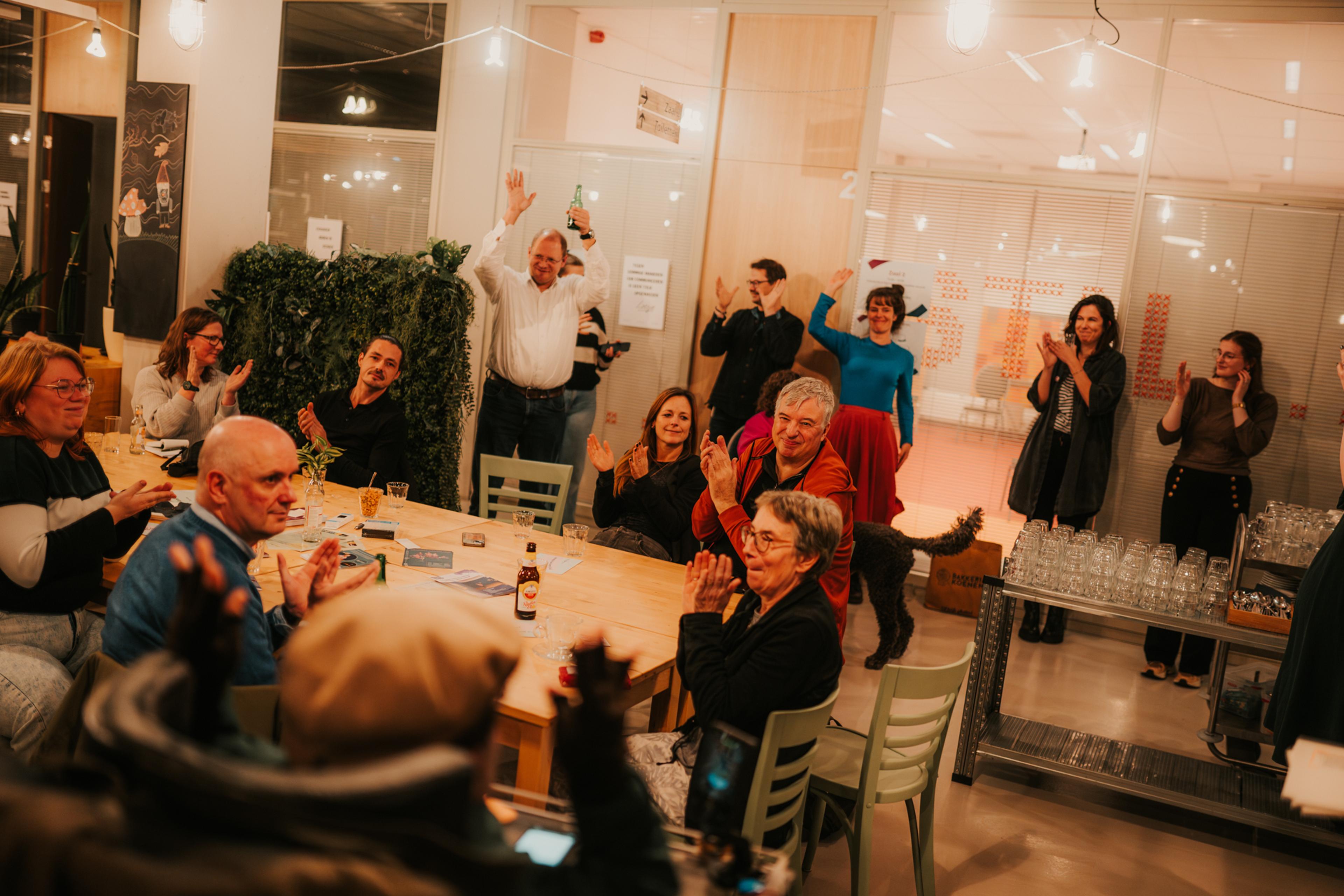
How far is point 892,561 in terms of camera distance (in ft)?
15.3

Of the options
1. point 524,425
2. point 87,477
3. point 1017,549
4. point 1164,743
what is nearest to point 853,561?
point 1017,549

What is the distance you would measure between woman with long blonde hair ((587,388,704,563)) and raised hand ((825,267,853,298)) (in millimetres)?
2042

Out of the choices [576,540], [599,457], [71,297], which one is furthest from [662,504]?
[71,297]

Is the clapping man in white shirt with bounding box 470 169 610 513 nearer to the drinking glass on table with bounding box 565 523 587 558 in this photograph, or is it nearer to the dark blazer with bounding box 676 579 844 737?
the drinking glass on table with bounding box 565 523 587 558

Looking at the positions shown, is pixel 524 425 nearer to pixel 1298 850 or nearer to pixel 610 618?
pixel 610 618

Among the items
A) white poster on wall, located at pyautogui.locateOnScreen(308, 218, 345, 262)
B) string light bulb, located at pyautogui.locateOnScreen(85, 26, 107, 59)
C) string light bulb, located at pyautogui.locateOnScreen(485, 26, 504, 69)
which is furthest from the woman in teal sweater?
string light bulb, located at pyautogui.locateOnScreen(85, 26, 107, 59)

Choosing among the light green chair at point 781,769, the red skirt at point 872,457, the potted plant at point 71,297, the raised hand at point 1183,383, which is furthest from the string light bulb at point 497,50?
the light green chair at point 781,769

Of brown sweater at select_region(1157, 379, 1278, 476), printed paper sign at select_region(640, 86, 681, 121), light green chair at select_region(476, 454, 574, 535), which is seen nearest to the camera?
light green chair at select_region(476, 454, 574, 535)

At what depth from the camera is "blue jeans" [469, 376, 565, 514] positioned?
18.4 feet

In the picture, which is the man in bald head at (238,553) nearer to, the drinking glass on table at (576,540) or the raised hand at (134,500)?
the raised hand at (134,500)

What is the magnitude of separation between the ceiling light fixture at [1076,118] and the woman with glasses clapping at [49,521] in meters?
5.31

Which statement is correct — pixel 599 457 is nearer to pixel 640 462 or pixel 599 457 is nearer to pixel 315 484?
pixel 640 462

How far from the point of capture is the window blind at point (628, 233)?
21.5 feet

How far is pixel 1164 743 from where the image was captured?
434 cm
